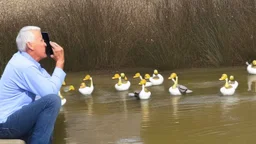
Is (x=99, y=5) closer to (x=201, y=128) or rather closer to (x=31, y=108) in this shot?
(x=201, y=128)

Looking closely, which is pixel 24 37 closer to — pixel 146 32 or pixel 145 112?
pixel 145 112

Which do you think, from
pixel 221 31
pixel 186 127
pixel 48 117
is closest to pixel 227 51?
pixel 221 31

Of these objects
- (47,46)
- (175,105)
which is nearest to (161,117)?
(175,105)

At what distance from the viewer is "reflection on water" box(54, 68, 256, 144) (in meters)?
4.97

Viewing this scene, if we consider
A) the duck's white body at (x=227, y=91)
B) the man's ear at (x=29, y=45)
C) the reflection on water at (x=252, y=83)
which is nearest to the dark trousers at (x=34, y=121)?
the man's ear at (x=29, y=45)

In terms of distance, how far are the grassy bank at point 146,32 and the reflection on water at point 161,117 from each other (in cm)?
181

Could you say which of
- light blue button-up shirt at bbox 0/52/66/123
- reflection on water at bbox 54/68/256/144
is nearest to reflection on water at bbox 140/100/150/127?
reflection on water at bbox 54/68/256/144

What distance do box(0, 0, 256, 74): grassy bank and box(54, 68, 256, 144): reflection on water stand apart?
1807 millimetres

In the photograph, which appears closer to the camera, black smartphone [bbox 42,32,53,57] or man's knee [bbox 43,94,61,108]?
man's knee [bbox 43,94,61,108]

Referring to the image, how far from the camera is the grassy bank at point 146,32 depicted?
31.7 ft

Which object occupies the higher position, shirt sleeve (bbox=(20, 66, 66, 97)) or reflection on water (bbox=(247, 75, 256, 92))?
shirt sleeve (bbox=(20, 66, 66, 97))

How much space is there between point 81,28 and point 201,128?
5.43 m

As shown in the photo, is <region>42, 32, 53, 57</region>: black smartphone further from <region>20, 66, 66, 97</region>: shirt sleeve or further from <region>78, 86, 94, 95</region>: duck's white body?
<region>78, 86, 94, 95</region>: duck's white body

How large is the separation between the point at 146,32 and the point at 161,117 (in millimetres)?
4509
